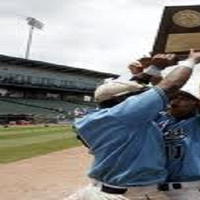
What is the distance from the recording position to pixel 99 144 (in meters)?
4.30

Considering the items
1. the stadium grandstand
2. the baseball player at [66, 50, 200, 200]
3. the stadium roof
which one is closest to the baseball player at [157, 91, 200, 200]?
the baseball player at [66, 50, 200, 200]

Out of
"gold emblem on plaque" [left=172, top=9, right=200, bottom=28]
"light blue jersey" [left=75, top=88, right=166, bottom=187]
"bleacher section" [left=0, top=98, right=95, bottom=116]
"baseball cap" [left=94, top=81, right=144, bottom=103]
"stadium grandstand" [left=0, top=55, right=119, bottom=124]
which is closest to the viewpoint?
"gold emblem on plaque" [left=172, top=9, right=200, bottom=28]

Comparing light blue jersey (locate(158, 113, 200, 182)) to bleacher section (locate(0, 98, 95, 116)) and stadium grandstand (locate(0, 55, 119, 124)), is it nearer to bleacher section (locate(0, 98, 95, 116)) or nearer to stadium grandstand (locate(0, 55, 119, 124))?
stadium grandstand (locate(0, 55, 119, 124))

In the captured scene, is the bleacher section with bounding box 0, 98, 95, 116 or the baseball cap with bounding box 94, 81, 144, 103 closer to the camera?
the baseball cap with bounding box 94, 81, 144, 103

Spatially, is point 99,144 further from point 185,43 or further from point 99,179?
point 185,43

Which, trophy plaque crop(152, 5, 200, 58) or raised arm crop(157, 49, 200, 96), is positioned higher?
trophy plaque crop(152, 5, 200, 58)

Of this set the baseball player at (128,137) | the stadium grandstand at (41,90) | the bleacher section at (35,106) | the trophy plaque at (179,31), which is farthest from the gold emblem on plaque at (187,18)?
the bleacher section at (35,106)

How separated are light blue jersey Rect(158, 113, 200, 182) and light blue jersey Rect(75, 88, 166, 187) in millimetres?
145

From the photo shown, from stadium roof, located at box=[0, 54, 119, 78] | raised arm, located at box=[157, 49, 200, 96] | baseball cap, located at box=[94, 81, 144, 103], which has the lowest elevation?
stadium roof, located at box=[0, 54, 119, 78]

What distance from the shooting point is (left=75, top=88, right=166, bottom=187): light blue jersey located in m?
4.09

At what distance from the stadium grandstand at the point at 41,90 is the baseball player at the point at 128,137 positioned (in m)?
59.9

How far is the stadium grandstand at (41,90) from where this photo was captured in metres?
71.1

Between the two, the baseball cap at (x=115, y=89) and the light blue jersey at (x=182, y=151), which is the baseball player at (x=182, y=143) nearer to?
the light blue jersey at (x=182, y=151)

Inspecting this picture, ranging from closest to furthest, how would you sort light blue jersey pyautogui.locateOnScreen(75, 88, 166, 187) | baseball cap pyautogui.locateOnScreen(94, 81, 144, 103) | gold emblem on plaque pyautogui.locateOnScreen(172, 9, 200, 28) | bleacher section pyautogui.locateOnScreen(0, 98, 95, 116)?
gold emblem on plaque pyautogui.locateOnScreen(172, 9, 200, 28) → light blue jersey pyautogui.locateOnScreen(75, 88, 166, 187) → baseball cap pyautogui.locateOnScreen(94, 81, 144, 103) → bleacher section pyautogui.locateOnScreen(0, 98, 95, 116)
